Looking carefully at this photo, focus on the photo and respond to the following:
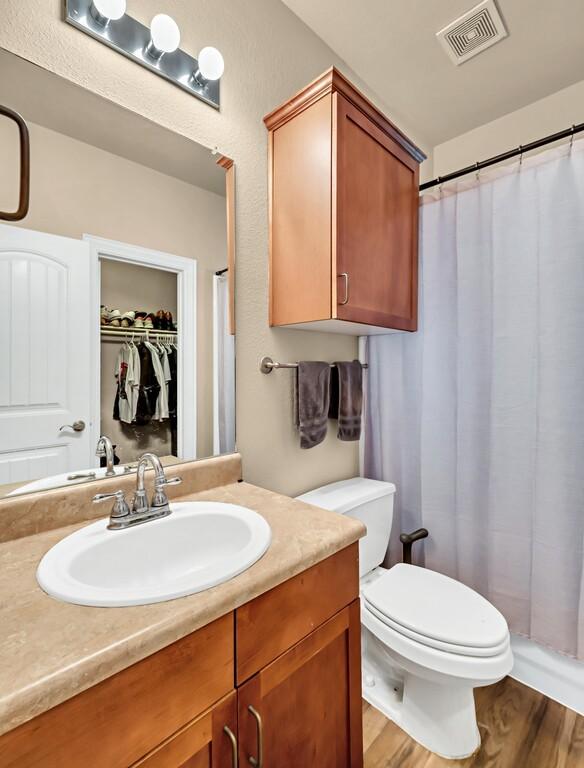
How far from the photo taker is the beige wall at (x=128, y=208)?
0.91 m

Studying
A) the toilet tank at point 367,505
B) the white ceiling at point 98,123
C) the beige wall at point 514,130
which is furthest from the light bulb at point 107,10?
the beige wall at point 514,130

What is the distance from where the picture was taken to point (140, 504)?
95 centimetres

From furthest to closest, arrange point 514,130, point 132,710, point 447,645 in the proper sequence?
point 514,130, point 447,645, point 132,710

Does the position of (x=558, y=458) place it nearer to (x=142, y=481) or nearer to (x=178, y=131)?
(x=142, y=481)

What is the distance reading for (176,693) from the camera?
23.0 inches

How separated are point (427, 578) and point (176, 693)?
1.11m

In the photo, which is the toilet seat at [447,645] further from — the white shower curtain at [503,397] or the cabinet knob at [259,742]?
the cabinet knob at [259,742]

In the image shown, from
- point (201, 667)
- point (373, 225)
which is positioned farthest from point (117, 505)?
point (373, 225)

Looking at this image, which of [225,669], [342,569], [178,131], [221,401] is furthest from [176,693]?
[178,131]

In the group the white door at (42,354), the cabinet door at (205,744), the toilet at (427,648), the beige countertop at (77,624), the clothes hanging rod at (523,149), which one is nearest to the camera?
the beige countertop at (77,624)

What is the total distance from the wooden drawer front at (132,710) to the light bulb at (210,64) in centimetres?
147

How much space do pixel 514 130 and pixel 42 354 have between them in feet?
7.65

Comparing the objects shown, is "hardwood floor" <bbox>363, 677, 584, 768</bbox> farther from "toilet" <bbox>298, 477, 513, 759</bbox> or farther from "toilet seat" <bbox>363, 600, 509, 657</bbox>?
"toilet seat" <bbox>363, 600, 509, 657</bbox>

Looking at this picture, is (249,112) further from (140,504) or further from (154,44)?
(140,504)
